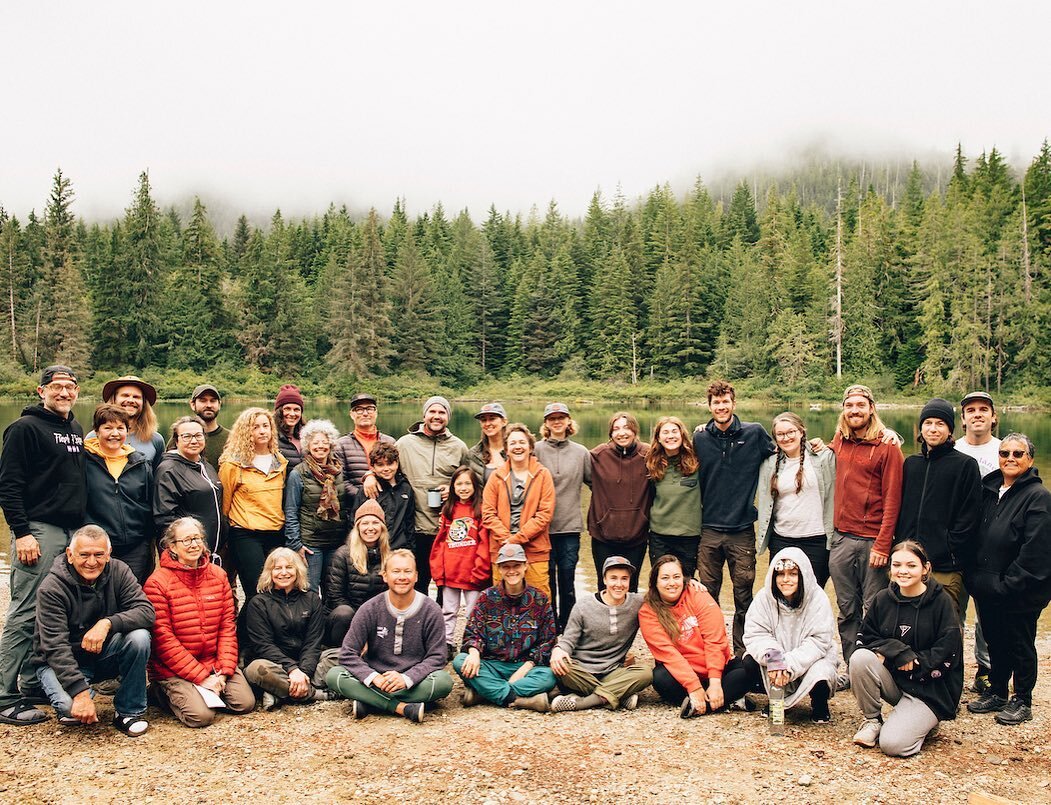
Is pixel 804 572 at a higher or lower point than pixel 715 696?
higher

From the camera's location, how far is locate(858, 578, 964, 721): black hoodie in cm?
494

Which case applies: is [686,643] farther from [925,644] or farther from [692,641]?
[925,644]

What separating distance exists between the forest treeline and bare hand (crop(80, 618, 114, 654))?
167 feet

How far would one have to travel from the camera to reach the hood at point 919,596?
5027 mm

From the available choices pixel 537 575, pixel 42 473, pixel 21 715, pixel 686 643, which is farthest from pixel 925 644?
A: pixel 42 473

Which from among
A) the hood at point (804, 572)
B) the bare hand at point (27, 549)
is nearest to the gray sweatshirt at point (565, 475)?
the hood at point (804, 572)

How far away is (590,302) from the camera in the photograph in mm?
69312

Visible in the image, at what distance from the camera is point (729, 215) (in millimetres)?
87312

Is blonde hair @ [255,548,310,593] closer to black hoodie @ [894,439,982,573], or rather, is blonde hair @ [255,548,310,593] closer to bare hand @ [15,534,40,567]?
bare hand @ [15,534,40,567]

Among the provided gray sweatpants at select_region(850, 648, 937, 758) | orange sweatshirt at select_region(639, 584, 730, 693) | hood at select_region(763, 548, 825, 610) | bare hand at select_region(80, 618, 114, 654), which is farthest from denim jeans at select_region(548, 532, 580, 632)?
bare hand at select_region(80, 618, 114, 654)

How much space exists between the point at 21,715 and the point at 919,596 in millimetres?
5674

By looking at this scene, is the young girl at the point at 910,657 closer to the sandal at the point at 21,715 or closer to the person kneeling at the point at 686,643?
the person kneeling at the point at 686,643

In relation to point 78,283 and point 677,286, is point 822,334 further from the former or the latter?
point 78,283

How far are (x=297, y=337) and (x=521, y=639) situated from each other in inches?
2393
